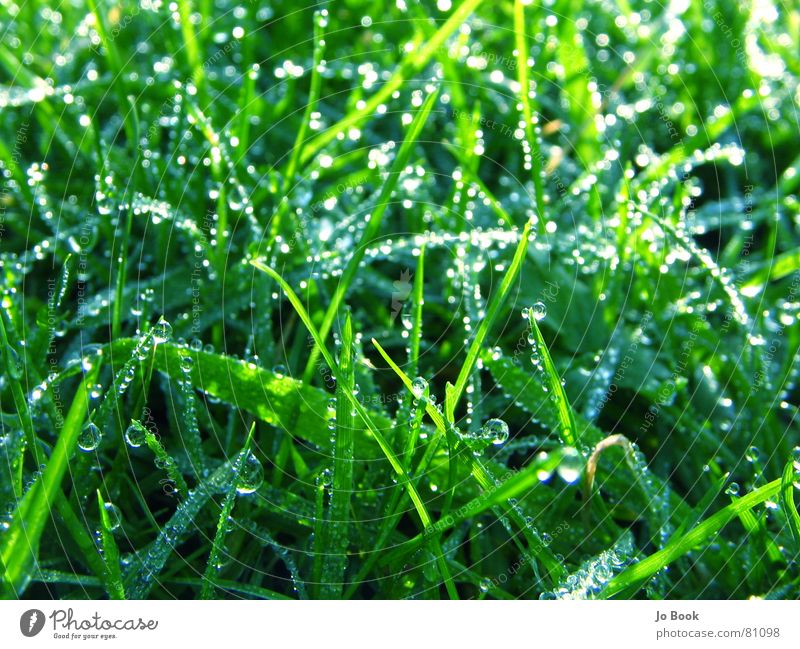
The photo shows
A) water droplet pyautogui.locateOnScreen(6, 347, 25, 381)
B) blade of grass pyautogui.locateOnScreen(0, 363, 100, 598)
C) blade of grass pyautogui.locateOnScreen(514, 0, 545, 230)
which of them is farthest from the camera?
blade of grass pyautogui.locateOnScreen(514, 0, 545, 230)

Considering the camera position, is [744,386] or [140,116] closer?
[744,386]

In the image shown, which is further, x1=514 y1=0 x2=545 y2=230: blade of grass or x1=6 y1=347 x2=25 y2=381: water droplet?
x1=514 y1=0 x2=545 y2=230: blade of grass

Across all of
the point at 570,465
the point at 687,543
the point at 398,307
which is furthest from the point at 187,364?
the point at 687,543

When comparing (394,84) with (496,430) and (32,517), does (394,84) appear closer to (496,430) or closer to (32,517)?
(496,430)

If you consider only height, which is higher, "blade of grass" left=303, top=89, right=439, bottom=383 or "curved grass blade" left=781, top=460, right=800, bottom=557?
"blade of grass" left=303, top=89, right=439, bottom=383

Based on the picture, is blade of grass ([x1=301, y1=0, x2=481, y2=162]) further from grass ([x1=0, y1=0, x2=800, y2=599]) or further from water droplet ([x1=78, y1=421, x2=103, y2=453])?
water droplet ([x1=78, y1=421, x2=103, y2=453])

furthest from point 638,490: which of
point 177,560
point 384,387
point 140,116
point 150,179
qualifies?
point 140,116

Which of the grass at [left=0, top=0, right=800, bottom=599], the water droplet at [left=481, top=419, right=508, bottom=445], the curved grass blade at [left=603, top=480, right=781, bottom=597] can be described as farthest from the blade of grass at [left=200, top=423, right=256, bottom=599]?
the curved grass blade at [left=603, top=480, right=781, bottom=597]

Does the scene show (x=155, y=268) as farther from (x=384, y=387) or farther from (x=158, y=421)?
(x=384, y=387)
